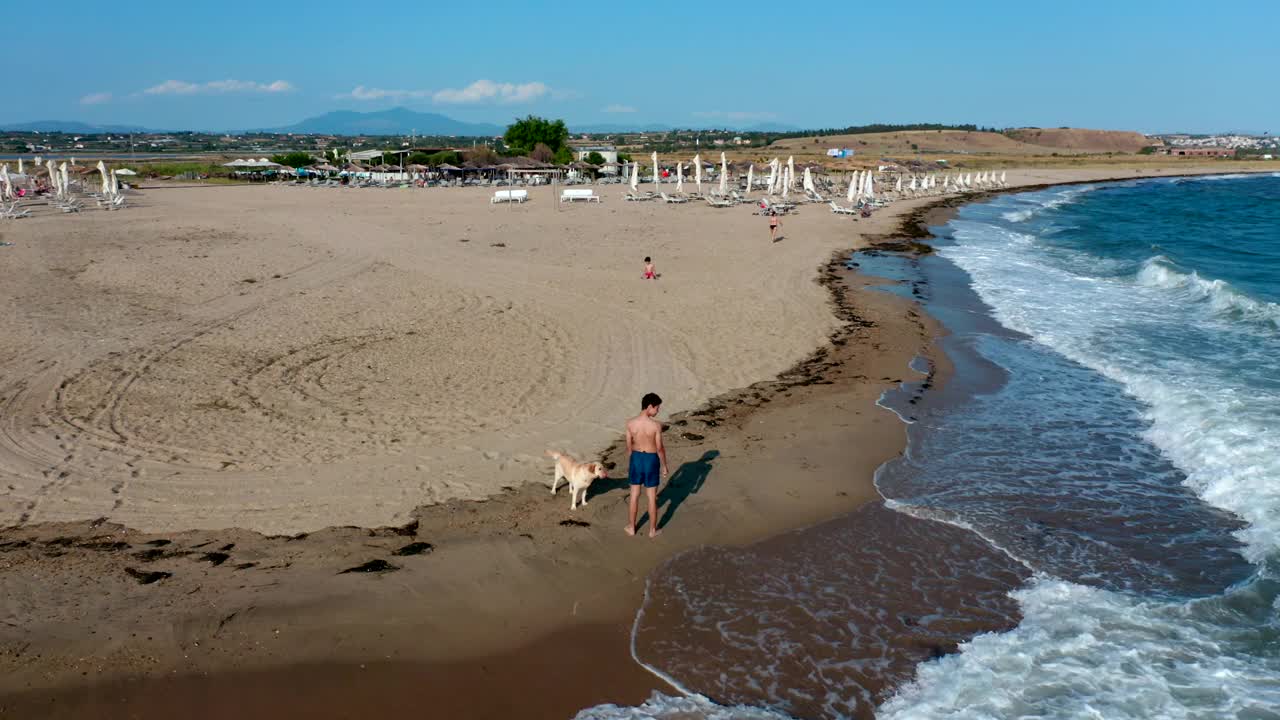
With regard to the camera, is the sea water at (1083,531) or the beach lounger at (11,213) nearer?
the sea water at (1083,531)

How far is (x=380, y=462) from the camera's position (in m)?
7.71

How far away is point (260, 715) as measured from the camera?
4469 millimetres

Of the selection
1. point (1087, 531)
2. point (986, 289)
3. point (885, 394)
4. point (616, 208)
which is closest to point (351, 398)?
point (885, 394)

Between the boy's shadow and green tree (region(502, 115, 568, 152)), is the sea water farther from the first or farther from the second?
green tree (region(502, 115, 568, 152))

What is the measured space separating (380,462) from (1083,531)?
6583mm

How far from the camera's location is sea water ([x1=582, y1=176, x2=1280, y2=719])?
4.97m

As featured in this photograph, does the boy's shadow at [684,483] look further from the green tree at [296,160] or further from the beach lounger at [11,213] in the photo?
the green tree at [296,160]

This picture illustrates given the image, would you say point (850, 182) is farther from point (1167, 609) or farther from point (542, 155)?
point (1167, 609)

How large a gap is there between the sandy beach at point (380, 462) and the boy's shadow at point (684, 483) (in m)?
0.03

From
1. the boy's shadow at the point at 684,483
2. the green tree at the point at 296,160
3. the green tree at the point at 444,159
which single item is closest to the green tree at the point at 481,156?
the green tree at the point at 444,159

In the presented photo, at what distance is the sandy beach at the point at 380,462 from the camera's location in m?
4.94

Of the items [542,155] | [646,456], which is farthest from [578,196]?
[646,456]

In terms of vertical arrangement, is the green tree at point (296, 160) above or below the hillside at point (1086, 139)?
below

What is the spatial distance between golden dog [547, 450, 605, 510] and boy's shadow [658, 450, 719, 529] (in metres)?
0.67
